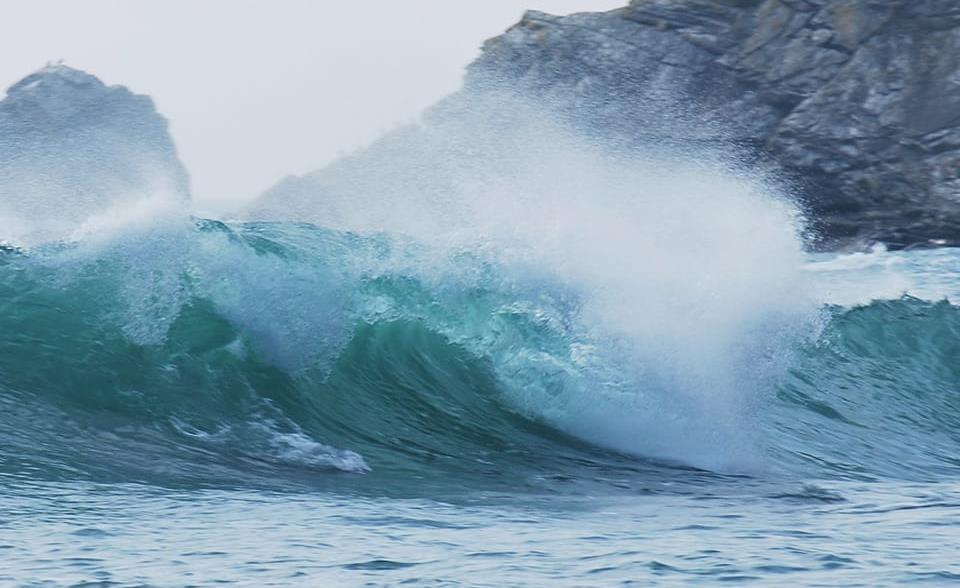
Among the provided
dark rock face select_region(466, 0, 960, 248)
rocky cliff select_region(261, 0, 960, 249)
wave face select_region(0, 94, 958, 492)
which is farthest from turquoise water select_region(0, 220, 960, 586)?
dark rock face select_region(466, 0, 960, 248)

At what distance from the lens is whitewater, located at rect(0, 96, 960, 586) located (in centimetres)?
709

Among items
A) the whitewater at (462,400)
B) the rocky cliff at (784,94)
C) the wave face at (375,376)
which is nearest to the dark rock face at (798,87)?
the rocky cliff at (784,94)

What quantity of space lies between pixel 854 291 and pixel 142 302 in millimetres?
11581

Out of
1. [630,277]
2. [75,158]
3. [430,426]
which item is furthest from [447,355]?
[75,158]

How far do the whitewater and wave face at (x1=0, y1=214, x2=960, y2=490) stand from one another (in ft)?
0.09

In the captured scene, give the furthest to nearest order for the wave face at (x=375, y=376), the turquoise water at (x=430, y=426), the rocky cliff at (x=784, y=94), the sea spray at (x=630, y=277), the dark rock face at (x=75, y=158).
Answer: the rocky cliff at (x=784, y=94) < the dark rock face at (x=75, y=158) < the sea spray at (x=630, y=277) < the wave face at (x=375, y=376) < the turquoise water at (x=430, y=426)

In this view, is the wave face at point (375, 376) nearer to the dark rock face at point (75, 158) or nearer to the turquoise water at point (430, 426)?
the turquoise water at point (430, 426)

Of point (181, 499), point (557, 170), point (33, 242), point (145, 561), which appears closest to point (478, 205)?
point (557, 170)

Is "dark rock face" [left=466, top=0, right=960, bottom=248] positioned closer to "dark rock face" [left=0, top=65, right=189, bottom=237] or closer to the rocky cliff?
the rocky cliff

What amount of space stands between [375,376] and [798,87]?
18755 millimetres

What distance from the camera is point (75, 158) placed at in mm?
17906

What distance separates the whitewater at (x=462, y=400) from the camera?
23.3 ft

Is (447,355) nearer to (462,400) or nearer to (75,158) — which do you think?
(462,400)

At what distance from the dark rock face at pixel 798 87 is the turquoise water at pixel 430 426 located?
41.5 feet
